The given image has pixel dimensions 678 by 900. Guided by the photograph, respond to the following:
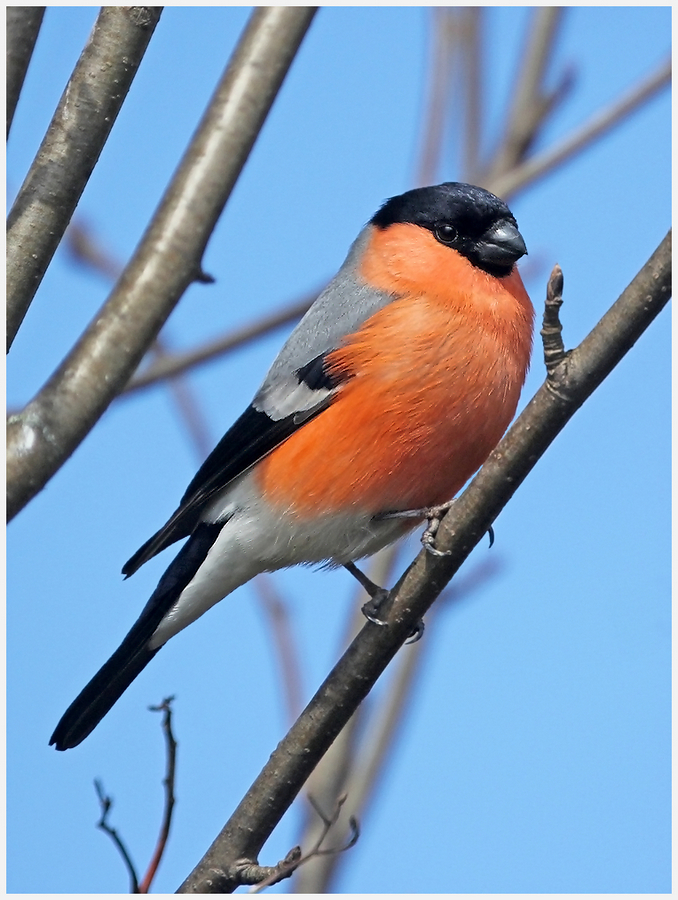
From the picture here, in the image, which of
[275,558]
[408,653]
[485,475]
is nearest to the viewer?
[485,475]

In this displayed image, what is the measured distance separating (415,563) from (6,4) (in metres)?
1.93

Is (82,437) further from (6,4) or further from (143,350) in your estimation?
(6,4)

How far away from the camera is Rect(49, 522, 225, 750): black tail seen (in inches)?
154

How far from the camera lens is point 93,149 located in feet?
9.41

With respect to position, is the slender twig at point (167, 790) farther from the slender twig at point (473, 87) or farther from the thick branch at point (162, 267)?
the slender twig at point (473, 87)

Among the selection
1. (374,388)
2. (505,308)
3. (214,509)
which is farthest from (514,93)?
(214,509)

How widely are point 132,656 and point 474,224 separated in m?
2.17

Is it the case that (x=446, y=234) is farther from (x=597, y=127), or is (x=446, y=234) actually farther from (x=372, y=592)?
(x=372, y=592)

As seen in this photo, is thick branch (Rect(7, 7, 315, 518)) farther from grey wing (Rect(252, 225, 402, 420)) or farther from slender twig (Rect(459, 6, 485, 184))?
slender twig (Rect(459, 6, 485, 184))

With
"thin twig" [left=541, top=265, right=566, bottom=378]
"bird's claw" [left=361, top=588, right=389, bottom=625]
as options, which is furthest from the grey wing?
"thin twig" [left=541, top=265, right=566, bottom=378]

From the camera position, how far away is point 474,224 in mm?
4246

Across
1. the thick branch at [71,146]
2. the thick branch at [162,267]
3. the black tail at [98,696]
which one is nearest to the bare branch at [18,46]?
the thick branch at [71,146]

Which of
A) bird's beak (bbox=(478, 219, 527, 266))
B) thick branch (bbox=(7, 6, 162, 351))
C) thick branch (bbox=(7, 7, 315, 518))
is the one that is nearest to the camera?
thick branch (bbox=(7, 6, 162, 351))

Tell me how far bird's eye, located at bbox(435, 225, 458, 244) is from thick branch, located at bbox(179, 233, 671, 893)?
1727 mm
